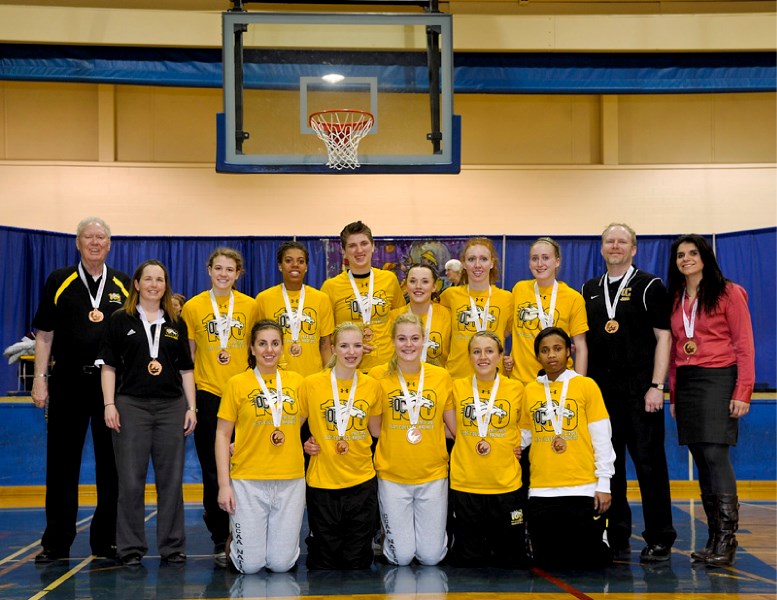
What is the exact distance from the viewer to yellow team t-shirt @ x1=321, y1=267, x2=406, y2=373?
5.88 meters

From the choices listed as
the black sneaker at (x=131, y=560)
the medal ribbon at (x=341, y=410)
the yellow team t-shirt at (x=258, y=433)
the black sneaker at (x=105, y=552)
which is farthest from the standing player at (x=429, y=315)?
the black sneaker at (x=105, y=552)

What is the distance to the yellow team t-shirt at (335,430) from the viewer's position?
517 centimetres

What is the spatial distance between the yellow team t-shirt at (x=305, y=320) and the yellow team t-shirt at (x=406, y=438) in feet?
2.23

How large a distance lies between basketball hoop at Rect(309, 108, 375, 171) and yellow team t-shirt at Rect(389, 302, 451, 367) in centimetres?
177

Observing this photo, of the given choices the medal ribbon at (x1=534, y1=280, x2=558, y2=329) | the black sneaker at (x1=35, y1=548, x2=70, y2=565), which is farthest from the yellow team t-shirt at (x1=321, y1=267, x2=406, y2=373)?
the black sneaker at (x1=35, y1=548, x2=70, y2=565)

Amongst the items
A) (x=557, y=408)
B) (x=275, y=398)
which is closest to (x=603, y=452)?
(x=557, y=408)

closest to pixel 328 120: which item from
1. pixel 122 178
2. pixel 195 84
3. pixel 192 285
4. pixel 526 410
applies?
pixel 526 410

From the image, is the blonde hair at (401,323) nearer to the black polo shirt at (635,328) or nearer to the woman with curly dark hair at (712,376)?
the black polo shirt at (635,328)

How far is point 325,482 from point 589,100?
9.84 metres

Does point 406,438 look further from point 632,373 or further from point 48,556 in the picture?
point 48,556

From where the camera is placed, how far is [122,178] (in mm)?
12914

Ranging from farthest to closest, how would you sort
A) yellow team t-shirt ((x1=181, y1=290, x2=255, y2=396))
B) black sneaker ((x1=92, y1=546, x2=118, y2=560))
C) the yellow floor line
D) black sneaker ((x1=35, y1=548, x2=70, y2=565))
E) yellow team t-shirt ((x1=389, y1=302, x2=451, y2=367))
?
1. yellow team t-shirt ((x1=389, y1=302, x2=451, y2=367))
2. yellow team t-shirt ((x1=181, y1=290, x2=255, y2=396))
3. black sneaker ((x1=92, y1=546, x2=118, y2=560))
4. black sneaker ((x1=35, y1=548, x2=70, y2=565))
5. the yellow floor line

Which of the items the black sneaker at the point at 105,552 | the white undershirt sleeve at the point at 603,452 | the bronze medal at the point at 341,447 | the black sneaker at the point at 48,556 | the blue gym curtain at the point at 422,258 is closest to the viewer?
the white undershirt sleeve at the point at 603,452

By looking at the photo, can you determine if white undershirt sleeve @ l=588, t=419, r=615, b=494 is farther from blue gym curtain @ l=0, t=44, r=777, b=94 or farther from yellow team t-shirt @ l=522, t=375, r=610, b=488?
blue gym curtain @ l=0, t=44, r=777, b=94
